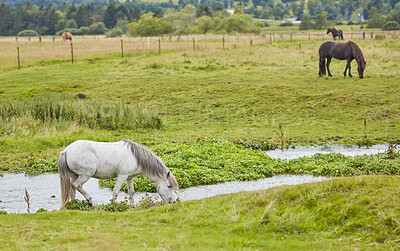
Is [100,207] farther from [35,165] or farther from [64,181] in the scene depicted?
[35,165]

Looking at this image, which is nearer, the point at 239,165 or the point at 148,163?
the point at 148,163

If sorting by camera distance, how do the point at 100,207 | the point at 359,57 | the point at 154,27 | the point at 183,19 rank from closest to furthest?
the point at 100,207 → the point at 359,57 → the point at 154,27 → the point at 183,19

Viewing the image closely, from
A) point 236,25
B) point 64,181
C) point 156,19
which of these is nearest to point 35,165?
point 64,181

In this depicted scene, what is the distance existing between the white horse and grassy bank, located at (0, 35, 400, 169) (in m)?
5.36

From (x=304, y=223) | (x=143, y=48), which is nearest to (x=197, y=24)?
(x=143, y=48)

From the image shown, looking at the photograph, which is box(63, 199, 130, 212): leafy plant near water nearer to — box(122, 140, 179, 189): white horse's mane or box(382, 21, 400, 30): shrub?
box(122, 140, 179, 189): white horse's mane

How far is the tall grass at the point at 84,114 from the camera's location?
1869cm

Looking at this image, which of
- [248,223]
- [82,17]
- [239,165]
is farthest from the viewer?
[82,17]

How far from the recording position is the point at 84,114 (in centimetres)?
1894

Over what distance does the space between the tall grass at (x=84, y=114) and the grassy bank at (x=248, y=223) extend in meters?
10.4

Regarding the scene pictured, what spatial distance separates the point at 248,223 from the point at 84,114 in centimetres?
1304

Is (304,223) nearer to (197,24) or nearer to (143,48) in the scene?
(143,48)

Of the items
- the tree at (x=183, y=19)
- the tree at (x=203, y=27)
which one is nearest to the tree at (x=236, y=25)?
the tree at (x=203, y=27)

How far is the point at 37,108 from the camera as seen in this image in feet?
62.7
